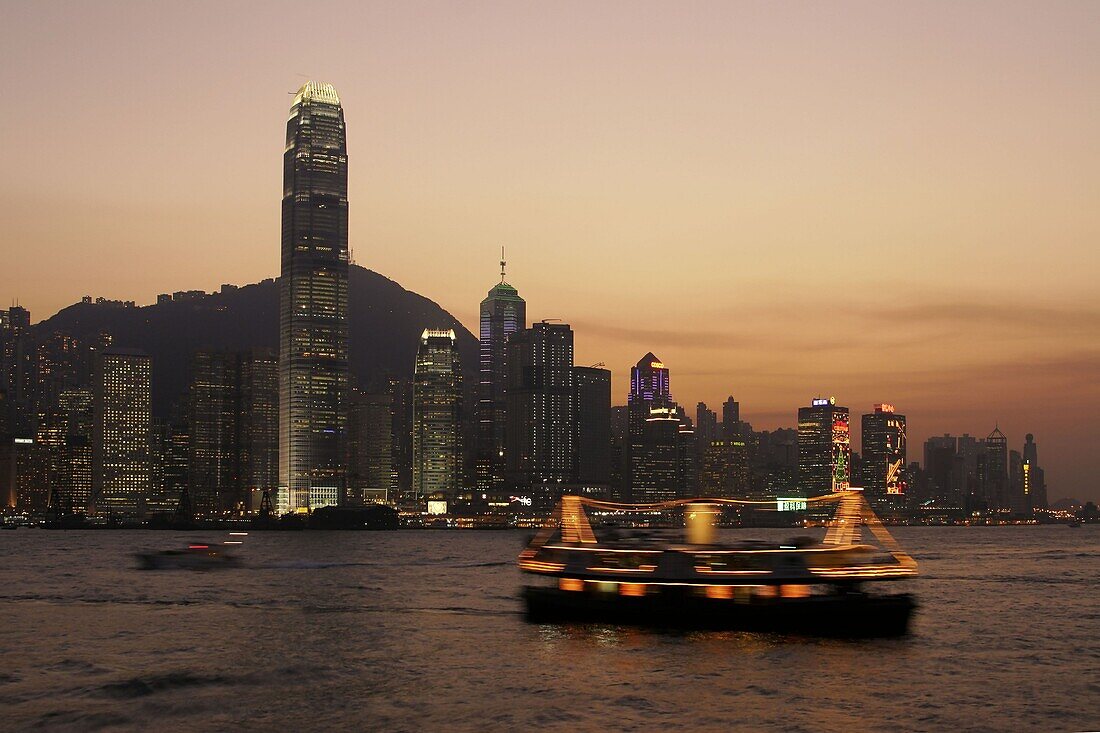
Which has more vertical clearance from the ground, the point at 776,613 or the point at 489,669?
the point at 776,613

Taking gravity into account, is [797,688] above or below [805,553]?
below

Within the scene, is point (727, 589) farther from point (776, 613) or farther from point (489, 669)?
point (489, 669)

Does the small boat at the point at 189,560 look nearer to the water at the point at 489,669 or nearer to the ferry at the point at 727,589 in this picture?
the water at the point at 489,669

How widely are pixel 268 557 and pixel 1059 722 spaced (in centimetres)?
15144

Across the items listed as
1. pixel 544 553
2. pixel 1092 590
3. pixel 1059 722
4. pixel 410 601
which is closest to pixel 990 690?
pixel 1059 722

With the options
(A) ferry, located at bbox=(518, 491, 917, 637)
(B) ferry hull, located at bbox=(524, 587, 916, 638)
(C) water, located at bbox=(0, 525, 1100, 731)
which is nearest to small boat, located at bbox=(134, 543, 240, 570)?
(C) water, located at bbox=(0, 525, 1100, 731)

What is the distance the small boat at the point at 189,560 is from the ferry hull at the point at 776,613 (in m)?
79.0

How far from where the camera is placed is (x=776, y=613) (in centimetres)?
7781

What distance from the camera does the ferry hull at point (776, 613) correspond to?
77188 mm

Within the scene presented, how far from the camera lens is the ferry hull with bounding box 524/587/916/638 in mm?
77188

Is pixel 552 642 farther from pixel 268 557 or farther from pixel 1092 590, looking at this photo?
pixel 268 557

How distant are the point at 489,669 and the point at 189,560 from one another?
300 feet

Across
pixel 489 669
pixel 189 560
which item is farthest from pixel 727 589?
pixel 189 560

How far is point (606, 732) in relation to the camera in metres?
49.8
